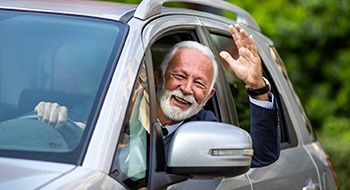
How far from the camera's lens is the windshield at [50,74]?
12.1ft

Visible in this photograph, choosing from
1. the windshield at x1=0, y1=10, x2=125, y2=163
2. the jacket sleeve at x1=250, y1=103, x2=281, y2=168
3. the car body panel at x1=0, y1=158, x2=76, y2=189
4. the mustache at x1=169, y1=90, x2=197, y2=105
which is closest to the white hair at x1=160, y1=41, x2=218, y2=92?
the mustache at x1=169, y1=90, x2=197, y2=105

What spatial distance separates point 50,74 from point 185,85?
0.62m

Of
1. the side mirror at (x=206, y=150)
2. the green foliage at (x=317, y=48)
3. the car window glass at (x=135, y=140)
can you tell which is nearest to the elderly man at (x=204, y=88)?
the car window glass at (x=135, y=140)

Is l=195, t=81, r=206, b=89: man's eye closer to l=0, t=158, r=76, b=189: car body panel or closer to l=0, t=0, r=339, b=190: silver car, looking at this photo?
l=0, t=0, r=339, b=190: silver car

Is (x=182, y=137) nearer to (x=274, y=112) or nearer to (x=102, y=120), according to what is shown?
(x=102, y=120)

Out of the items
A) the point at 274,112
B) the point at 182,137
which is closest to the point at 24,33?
the point at 182,137

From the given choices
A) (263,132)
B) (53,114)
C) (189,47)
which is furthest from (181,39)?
(53,114)

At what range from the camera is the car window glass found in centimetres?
370

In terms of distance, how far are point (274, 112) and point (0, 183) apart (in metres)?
1.62

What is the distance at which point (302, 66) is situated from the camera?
527 inches

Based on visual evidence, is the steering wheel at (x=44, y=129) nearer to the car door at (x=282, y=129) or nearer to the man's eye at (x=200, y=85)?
the man's eye at (x=200, y=85)

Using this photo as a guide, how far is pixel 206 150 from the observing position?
12.5 ft

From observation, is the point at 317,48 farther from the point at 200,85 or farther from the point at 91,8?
the point at 91,8

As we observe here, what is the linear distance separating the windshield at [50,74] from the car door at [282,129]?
104 centimetres
